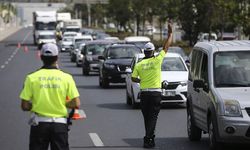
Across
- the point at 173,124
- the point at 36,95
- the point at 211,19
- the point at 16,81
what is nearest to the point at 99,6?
the point at 211,19

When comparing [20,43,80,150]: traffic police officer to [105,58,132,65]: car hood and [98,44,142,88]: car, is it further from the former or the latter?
[105,58,132,65]: car hood

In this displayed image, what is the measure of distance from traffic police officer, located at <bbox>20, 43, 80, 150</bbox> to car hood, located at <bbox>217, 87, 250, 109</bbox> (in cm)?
392

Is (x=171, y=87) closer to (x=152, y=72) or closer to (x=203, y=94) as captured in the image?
(x=152, y=72)

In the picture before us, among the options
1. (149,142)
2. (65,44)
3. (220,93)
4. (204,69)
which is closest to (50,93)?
(220,93)

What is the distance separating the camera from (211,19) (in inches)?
1991

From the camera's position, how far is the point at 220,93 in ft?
39.5

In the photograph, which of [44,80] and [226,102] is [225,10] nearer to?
[226,102]

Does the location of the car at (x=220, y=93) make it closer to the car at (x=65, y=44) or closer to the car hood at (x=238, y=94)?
the car hood at (x=238, y=94)

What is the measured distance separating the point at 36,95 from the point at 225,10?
3997 cm

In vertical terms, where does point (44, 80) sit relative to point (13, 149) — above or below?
above

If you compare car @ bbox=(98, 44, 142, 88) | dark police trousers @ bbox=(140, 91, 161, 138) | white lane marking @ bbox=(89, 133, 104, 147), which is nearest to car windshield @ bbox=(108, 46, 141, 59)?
car @ bbox=(98, 44, 142, 88)

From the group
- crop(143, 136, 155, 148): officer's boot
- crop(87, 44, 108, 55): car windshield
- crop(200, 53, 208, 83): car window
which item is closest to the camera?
crop(200, 53, 208, 83): car window

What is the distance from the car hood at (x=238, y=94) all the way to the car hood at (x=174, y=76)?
8441 millimetres

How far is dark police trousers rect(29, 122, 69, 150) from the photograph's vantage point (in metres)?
8.34
